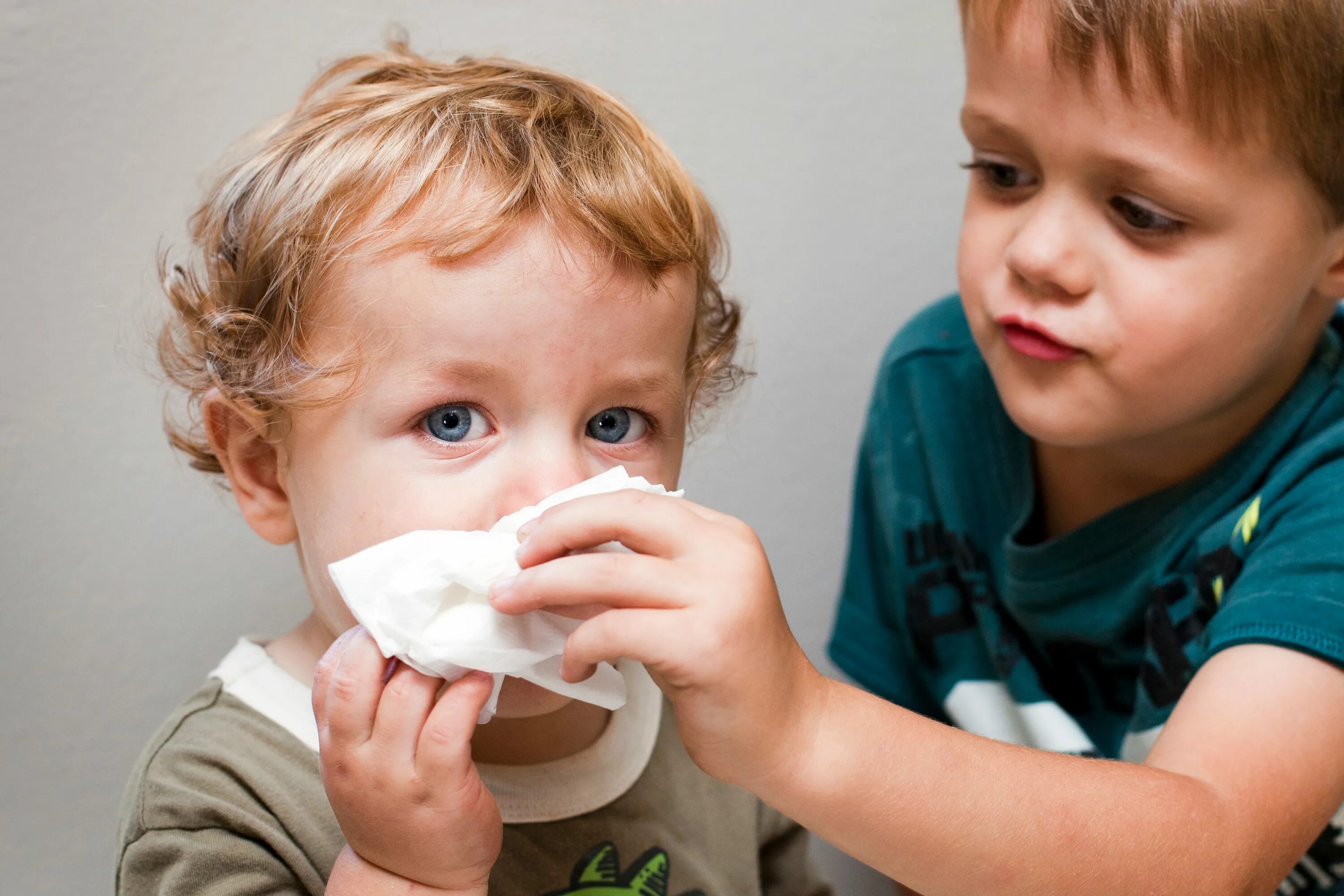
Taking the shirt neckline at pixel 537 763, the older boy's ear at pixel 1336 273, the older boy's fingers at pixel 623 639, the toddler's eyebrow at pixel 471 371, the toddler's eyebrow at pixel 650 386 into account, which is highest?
the older boy's ear at pixel 1336 273

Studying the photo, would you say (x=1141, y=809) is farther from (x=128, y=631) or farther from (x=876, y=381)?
(x=128, y=631)

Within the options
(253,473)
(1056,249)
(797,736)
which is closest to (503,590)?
(797,736)

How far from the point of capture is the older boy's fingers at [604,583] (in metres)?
0.56

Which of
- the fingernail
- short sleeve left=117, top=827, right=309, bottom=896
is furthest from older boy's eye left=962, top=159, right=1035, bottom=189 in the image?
short sleeve left=117, top=827, right=309, bottom=896

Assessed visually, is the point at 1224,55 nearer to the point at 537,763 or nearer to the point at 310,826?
the point at 537,763

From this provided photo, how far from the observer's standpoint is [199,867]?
0.69 metres

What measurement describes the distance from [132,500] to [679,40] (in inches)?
23.7

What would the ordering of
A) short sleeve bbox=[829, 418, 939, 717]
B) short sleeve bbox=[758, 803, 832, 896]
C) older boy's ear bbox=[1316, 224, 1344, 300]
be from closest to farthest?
1. older boy's ear bbox=[1316, 224, 1344, 300]
2. short sleeve bbox=[758, 803, 832, 896]
3. short sleeve bbox=[829, 418, 939, 717]

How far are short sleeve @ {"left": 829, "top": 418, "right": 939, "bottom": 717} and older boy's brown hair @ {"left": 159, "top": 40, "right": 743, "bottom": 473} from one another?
43 cm

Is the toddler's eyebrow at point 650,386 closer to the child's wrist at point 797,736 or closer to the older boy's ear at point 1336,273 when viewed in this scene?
the child's wrist at point 797,736

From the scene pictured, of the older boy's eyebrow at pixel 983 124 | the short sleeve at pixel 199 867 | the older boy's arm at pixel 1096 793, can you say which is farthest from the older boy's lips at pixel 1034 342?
Result: the short sleeve at pixel 199 867

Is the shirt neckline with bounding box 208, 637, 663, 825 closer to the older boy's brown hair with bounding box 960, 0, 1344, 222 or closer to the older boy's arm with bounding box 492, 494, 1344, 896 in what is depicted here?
the older boy's arm with bounding box 492, 494, 1344, 896

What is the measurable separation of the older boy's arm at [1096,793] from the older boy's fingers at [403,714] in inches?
6.8

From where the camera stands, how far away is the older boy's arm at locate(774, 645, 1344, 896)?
617 mm
